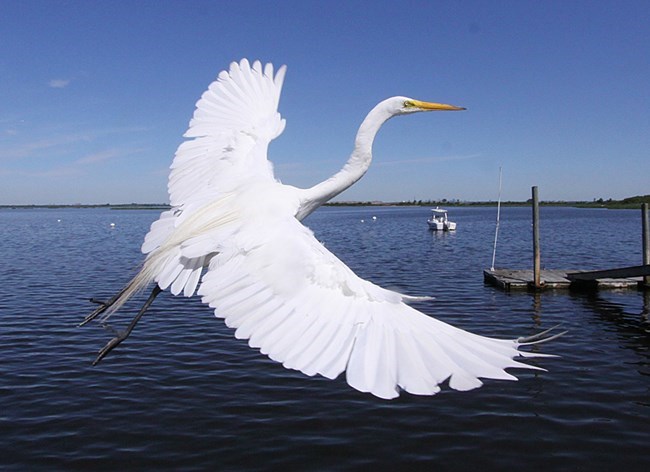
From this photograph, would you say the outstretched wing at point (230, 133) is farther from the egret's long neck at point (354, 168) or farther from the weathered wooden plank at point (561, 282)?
the weathered wooden plank at point (561, 282)

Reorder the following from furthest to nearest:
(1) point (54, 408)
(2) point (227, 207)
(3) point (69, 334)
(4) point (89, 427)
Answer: (3) point (69, 334), (1) point (54, 408), (4) point (89, 427), (2) point (227, 207)

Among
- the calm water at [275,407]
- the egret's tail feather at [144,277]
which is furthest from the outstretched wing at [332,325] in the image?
the calm water at [275,407]

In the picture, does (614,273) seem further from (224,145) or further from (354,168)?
(224,145)

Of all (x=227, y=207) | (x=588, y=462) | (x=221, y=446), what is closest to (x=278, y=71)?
(x=227, y=207)

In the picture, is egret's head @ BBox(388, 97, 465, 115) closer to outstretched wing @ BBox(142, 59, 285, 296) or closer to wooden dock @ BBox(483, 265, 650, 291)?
outstretched wing @ BBox(142, 59, 285, 296)

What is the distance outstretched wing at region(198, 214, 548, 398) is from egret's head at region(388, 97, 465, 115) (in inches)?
94.0

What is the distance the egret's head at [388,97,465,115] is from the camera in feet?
20.6

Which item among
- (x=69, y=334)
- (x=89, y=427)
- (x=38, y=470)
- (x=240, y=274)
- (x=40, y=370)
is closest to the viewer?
(x=240, y=274)

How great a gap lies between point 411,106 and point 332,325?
3635 mm

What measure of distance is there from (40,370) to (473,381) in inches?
376

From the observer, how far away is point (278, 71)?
6.93 metres

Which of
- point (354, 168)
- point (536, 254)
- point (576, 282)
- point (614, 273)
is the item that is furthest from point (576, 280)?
point (354, 168)

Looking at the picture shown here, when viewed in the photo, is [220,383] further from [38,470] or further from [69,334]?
[69,334]

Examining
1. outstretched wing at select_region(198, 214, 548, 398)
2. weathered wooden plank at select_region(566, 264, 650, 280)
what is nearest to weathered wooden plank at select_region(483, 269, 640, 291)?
weathered wooden plank at select_region(566, 264, 650, 280)
